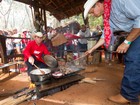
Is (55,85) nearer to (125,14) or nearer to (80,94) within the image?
(80,94)

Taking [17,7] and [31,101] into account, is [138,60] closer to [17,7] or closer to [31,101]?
[31,101]

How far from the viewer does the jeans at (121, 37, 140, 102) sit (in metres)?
2.83

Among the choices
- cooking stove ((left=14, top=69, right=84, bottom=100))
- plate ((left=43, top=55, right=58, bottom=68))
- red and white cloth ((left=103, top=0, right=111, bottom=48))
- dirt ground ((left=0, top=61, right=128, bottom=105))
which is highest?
red and white cloth ((left=103, top=0, right=111, bottom=48))

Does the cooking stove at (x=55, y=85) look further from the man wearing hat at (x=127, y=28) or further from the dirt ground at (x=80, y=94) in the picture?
the man wearing hat at (x=127, y=28)

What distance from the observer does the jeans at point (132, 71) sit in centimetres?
283

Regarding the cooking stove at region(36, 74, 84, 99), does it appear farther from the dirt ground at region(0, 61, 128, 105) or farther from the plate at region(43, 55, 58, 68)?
the plate at region(43, 55, 58, 68)

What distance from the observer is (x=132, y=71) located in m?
2.88

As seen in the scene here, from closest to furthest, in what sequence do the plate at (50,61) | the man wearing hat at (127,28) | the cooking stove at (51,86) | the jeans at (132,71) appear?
the man wearing hat at (127,28) < the jeans at (132,71) < the cooking stove at (51,86) < the plate at (50,61)

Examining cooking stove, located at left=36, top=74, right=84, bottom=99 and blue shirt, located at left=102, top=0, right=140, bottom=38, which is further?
cooking stove, located at left=36, top=74, right=84, bottom=99

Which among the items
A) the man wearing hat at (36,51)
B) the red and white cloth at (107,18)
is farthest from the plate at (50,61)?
the red and white cloth at (107,18)

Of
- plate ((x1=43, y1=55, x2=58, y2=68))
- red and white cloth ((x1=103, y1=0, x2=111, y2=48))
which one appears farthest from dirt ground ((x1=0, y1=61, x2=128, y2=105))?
red and white cloth ((x1=103, y1=0, x2=111, y2=48))

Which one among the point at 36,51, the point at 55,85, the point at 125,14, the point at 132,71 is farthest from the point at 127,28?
the point at 36,51

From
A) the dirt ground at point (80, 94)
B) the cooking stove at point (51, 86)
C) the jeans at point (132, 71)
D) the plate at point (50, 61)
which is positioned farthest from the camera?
the plate at point (50, 61)

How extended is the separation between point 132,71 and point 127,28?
0.73 m
